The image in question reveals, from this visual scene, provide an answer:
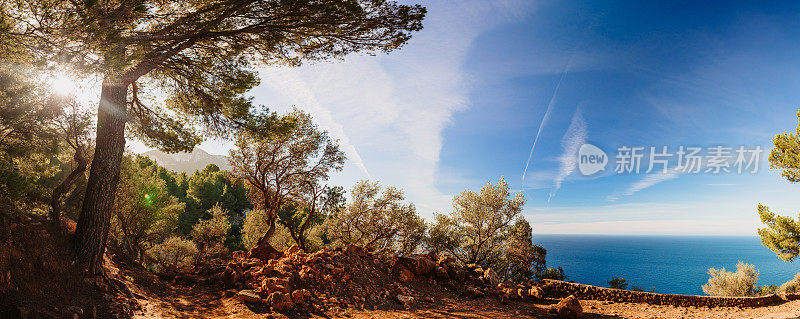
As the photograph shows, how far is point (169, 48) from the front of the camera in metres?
8.71

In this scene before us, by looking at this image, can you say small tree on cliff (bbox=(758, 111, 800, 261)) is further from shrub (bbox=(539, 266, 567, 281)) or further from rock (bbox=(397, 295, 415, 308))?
rock (bbox=(397, 295, 415, 308))

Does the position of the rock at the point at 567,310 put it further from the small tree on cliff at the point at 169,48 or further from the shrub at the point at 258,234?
the shrub at the point at 258,234

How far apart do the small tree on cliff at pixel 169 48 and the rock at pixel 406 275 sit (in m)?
8.32

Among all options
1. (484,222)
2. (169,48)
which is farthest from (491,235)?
(169,48)

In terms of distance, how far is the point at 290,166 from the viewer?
54.2 feet

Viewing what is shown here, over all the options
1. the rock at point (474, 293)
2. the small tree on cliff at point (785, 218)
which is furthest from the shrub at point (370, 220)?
the small tree on cliff at point (785, 218)

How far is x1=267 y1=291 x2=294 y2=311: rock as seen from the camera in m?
7.75

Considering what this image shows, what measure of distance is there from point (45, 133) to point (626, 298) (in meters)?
26.3

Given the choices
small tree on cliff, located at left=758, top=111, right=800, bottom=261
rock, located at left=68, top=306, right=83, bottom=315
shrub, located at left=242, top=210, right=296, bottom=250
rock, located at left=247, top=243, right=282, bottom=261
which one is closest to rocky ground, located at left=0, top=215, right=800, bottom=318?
rock, located at left=68, top=306, right=83, bottom=315

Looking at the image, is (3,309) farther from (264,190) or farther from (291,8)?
(264,190)

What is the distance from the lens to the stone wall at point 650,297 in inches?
435

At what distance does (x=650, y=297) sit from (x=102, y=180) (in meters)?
19.3

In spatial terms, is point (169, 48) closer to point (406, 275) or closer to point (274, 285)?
point (274, 285)

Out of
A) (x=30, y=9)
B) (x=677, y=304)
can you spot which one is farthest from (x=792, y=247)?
(x=30, y=9)
